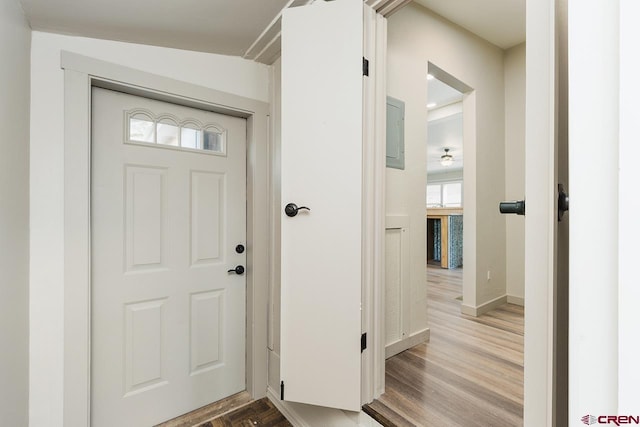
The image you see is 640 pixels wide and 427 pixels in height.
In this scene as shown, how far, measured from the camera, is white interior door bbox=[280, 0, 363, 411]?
128 cm

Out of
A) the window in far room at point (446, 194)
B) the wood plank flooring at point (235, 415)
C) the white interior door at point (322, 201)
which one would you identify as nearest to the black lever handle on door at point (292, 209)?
the white interior door at point (322, 201)

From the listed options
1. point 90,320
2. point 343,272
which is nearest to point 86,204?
point 90,320

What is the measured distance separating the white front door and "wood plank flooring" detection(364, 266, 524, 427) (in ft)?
3.64

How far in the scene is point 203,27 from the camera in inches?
58.9

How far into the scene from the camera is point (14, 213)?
1122 millimetres

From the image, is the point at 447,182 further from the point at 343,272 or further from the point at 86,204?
the point at 86,204

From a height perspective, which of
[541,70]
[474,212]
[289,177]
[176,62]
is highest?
[176,62]

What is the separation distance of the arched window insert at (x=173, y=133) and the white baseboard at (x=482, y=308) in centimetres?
246

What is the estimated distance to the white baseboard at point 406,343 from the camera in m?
1.77

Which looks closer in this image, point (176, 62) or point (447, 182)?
point (176, 62)

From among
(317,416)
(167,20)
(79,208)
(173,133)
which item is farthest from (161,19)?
(317,416)

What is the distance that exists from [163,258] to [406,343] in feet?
5.38

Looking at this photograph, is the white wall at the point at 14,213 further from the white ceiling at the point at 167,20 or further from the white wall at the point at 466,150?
the white wall at the point at 466,150
